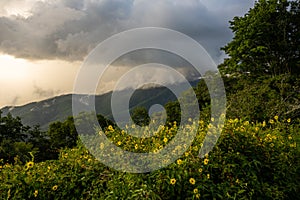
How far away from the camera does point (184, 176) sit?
12.0 ft

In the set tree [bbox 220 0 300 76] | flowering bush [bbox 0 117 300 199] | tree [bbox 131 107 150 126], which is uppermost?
tree [bbox 220 0 300 76]

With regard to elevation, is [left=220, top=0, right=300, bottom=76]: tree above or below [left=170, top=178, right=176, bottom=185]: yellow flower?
above

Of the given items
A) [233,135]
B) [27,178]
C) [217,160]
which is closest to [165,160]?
[217,160]

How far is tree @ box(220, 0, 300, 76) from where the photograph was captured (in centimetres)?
2545

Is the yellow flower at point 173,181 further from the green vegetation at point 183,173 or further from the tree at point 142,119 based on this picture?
the tree at point 142,119

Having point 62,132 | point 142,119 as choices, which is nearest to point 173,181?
point 142,119

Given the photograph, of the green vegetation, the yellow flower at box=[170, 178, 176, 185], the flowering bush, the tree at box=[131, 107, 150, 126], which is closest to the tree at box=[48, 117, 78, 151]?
the tree at box=[131, 107, 150, 126]

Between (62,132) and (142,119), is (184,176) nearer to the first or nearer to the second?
(142,119)

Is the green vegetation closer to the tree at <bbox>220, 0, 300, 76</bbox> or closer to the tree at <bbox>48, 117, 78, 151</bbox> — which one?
the tree at <bbox>220, 0, 300, 76</bbox>

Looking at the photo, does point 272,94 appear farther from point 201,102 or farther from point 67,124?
point 67,124

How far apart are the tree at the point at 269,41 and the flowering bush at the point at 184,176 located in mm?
21821

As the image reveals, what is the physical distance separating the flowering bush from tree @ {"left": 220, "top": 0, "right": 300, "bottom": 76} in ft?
71.6

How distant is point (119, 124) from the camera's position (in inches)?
215

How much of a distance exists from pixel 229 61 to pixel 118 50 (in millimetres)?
22424
